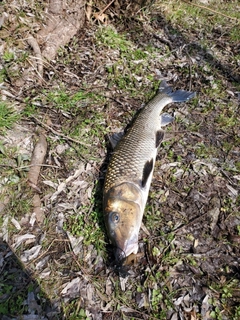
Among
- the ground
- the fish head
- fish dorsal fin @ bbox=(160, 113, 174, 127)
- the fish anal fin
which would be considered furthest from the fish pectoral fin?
the fish head

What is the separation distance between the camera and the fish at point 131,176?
275cm

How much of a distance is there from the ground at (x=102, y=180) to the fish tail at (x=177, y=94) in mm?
126

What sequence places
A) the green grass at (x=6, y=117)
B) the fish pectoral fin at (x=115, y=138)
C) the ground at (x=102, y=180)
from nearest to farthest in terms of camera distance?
the ground at (x=102, y=180)
the green grass at (x=6, y=117)
the fish pectoral fin at (x=115, y=138)

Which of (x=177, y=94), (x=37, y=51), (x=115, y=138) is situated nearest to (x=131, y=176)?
(x=115, y=138)

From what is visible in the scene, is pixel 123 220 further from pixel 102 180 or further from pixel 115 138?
pixel 115 138

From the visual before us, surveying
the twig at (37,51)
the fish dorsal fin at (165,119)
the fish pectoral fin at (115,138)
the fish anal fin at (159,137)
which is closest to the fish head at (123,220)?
the fish pectoral fin at (115,138)

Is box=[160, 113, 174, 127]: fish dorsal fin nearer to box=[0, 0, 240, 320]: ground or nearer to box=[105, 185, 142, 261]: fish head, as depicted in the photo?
box=[0, 0, 240, 320]: ground

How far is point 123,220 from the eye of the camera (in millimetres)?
2789

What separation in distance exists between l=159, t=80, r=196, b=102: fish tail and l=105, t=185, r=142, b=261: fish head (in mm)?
1933

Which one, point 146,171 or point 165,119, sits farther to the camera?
point 165,119

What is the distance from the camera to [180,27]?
621 cm

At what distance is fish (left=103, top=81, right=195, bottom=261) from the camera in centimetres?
275

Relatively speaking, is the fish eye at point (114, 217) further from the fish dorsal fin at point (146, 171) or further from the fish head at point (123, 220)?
the fish dorsal fin at point (146, 171)

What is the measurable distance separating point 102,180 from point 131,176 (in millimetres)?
450
